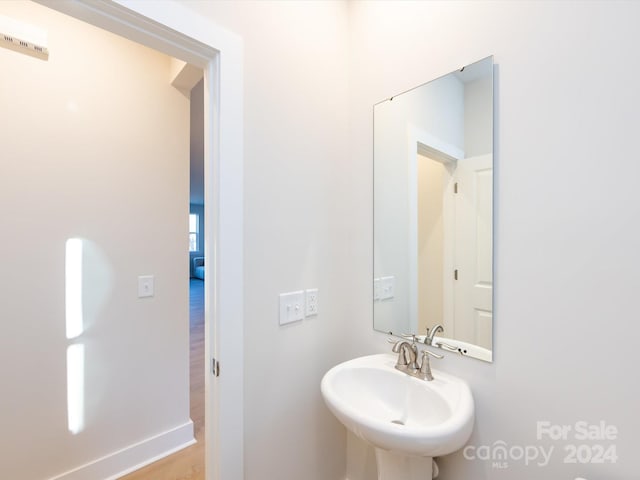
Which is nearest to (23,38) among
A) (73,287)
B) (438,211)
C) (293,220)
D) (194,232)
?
(73,287)

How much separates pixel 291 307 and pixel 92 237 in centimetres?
122

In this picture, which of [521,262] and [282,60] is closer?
[521,262]

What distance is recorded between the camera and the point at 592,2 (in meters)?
0.80

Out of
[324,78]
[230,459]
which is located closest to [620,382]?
[230,459]

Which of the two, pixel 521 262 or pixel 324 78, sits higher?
pixel 324 78

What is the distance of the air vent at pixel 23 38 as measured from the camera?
130cm

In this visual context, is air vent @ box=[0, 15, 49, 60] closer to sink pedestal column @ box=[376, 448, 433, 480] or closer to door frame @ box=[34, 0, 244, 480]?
door frame @ box=[34, 0, 244, 480]

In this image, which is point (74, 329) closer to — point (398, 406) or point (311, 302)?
point (311, 302)

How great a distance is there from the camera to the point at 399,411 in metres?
1.12

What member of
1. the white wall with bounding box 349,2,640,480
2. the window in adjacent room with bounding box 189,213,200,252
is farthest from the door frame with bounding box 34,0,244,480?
the window in adjacent room with bounding box 189,213,200,252

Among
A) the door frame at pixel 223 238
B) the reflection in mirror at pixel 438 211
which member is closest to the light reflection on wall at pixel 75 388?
the door frame at pixel 223 238

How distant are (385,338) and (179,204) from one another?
5.03 ft

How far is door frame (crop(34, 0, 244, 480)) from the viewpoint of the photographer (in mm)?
1009

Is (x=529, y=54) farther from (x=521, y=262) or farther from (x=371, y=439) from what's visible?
(x=371, y=439)
